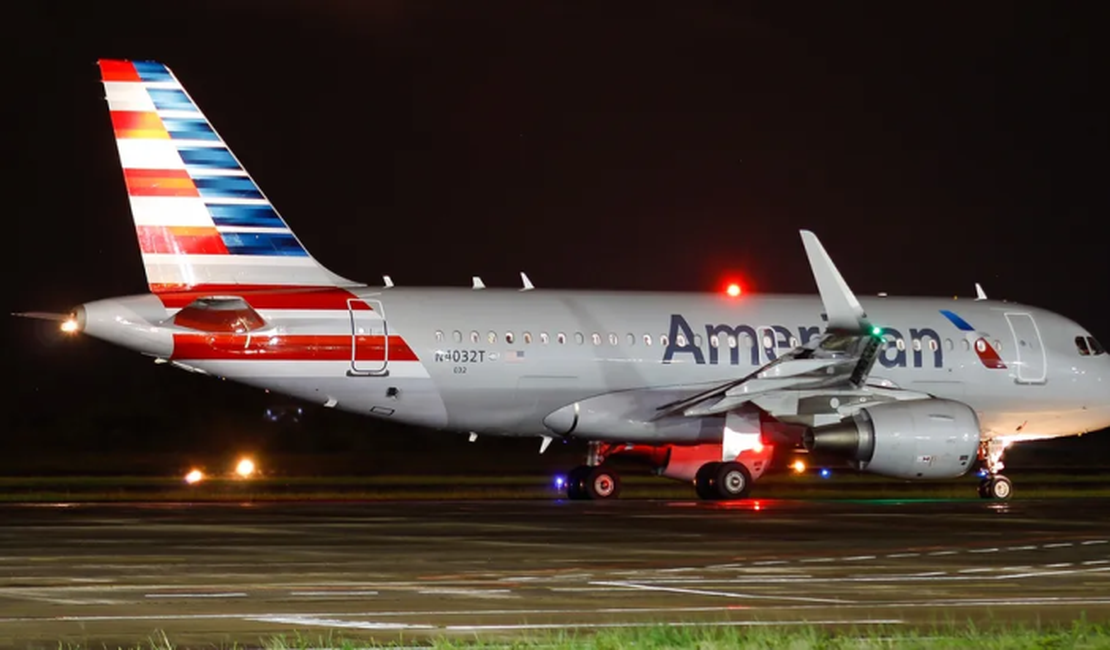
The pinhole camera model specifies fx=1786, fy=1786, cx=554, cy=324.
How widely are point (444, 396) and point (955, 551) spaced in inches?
511

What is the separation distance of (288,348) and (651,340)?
707cm

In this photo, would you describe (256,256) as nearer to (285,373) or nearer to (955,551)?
(285,373)

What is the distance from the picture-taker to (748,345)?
3331cm

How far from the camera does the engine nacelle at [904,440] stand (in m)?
28.3

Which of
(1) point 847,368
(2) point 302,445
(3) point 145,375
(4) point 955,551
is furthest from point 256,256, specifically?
(3) point 145,375

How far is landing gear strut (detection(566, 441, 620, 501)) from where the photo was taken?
1283 inches

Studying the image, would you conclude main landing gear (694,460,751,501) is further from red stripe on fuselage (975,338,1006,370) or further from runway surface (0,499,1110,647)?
red stripe on fuselage (975,338,1006,370)

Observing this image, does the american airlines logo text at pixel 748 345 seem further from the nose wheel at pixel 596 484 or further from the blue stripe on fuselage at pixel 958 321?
the nose wheel at pixel 596 484

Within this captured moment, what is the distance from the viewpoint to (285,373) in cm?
2923

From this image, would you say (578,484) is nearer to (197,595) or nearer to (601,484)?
(601,484)

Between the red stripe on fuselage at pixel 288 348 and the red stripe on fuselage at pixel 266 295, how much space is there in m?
0.54

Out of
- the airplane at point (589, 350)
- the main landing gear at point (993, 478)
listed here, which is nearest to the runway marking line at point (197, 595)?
the airplane at point (589, 350)

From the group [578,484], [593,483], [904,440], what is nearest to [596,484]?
[593,483]

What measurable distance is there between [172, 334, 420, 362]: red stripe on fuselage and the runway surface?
2.92 meters
